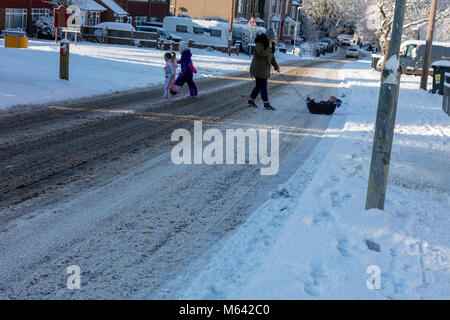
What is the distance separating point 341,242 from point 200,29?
45.1 m

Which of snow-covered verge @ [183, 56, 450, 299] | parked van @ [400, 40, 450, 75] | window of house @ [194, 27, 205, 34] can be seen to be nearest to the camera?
snow-covered verge @ [183, 56, 450, 299]

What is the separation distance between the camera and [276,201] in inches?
240

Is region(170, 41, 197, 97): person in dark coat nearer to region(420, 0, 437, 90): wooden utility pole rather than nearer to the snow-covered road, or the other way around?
the snow-covered road

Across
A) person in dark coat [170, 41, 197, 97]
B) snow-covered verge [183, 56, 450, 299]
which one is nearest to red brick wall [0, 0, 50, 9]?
person in dark coat [170, 41, 197, 97]

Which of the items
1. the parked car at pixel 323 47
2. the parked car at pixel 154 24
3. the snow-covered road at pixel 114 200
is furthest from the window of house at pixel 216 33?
the snow-covered road at pixel 114 200

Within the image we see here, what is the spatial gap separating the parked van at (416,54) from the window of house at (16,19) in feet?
80.1

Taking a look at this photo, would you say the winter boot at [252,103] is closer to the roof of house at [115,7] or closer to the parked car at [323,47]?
the roof of house at [115,7]

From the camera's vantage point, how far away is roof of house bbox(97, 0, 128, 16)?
43944 millimetres

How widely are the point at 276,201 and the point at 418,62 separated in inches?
1218

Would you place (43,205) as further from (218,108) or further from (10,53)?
(10,53)

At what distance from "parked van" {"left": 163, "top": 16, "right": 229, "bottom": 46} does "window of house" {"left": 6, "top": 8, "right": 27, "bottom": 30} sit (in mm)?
16186

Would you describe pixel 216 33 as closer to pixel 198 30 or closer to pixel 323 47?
pixel 198 30

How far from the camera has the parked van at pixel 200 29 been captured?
1855 inches
